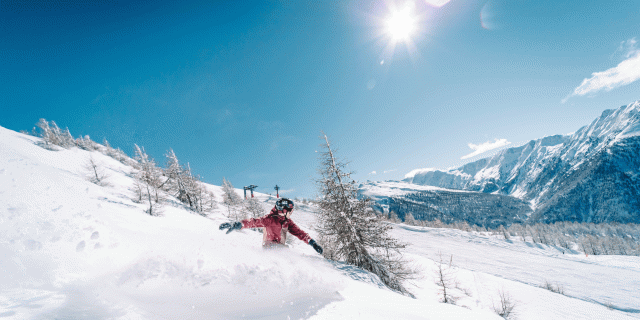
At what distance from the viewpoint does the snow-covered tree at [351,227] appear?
10875 millimetres

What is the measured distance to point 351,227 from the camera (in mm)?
10984

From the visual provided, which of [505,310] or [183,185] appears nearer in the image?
[505,310]

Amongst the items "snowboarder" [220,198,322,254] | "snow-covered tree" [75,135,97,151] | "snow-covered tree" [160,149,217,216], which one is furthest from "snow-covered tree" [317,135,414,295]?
"snow-covered tree" [75,135,97,151]

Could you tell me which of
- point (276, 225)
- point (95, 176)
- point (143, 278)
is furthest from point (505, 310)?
point (95, 176)

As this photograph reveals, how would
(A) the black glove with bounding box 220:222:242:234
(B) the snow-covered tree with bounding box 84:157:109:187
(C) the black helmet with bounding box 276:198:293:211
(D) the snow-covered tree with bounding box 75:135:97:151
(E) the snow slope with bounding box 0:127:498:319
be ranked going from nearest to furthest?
(E) the snow slope with bounding box 0:127:498:319 < (A) the black glove with bounding box 220:222:242:234 < (C) the black helmet with bounding box 276:198:293:211 < (B) the snow-covered tree with bounding box 84:157:109:187 < (D) the snow-covered tree with bounding box 75:135:97:151

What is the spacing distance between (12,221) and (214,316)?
4.56 m

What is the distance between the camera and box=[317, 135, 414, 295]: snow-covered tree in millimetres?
10875

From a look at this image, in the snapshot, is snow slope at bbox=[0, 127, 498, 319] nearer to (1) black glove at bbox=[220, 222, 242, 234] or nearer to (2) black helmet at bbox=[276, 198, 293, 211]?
(1) black glove at bbox=[220, 222, 242, 234]

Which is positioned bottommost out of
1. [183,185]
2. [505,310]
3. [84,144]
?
[505,310]

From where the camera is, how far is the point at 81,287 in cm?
280

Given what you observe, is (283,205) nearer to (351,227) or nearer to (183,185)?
(351,227)

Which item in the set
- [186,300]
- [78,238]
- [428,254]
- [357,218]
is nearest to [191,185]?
[357,218]

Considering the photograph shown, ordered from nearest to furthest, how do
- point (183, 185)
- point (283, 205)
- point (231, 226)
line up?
point (231, 226) → point (283, 205) → point (183, 185)

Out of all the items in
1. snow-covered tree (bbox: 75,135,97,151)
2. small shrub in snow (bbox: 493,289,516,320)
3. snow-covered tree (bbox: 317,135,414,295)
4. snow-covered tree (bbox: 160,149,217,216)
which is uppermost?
snow-covered tree (bbox: 75,135,97,151)
